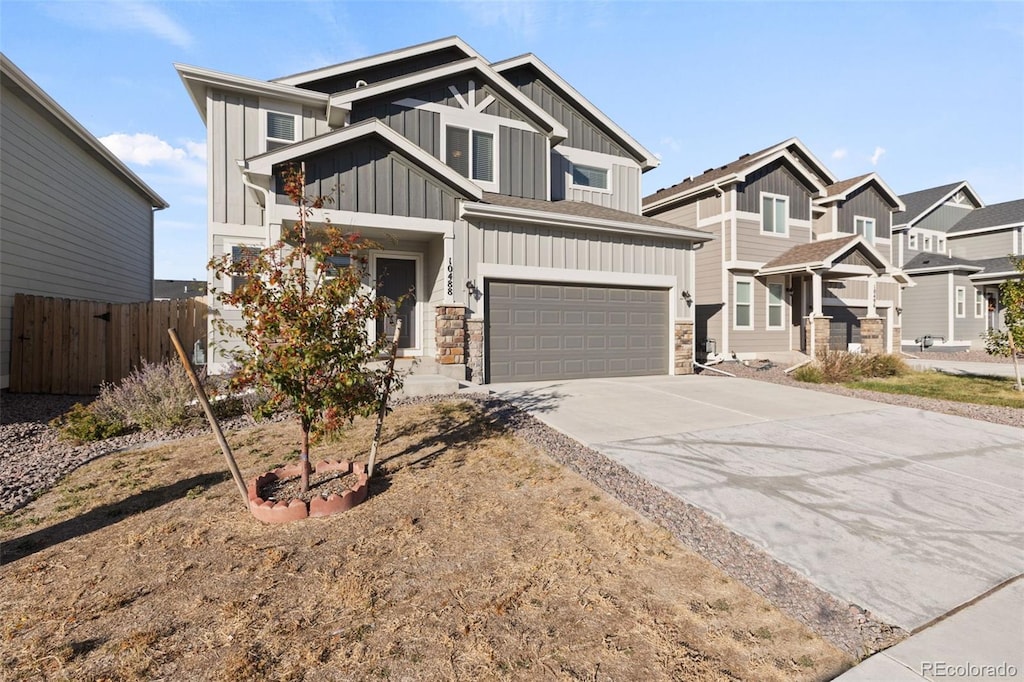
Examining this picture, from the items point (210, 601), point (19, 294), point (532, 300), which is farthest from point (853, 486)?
point (19, 294)

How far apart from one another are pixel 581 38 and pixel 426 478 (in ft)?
29.9

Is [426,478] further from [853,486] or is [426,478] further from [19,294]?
[19,294]

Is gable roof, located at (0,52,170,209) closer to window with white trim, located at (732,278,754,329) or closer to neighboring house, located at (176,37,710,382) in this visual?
neighboring house, located at (176,37,710,382)

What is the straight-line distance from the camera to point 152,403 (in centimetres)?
675

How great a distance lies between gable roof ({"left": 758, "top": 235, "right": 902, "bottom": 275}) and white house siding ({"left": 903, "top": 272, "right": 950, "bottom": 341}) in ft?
28.5

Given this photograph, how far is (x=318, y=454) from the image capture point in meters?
A: 5.32

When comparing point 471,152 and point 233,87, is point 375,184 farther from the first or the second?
point 233,87

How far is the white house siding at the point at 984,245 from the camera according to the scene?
24188mm

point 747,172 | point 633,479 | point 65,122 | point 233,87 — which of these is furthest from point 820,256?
point 65,122

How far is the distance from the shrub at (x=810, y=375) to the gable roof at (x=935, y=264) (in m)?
16.2

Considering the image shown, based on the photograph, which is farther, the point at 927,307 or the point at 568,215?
the point at 927,307

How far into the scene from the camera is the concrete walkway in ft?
10.1

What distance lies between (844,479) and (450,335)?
6.61 m

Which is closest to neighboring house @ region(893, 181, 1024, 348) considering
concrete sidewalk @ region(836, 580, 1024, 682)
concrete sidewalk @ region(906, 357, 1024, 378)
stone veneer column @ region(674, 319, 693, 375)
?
concrete sidewalk @ region(906, 357, 1024, 378)
